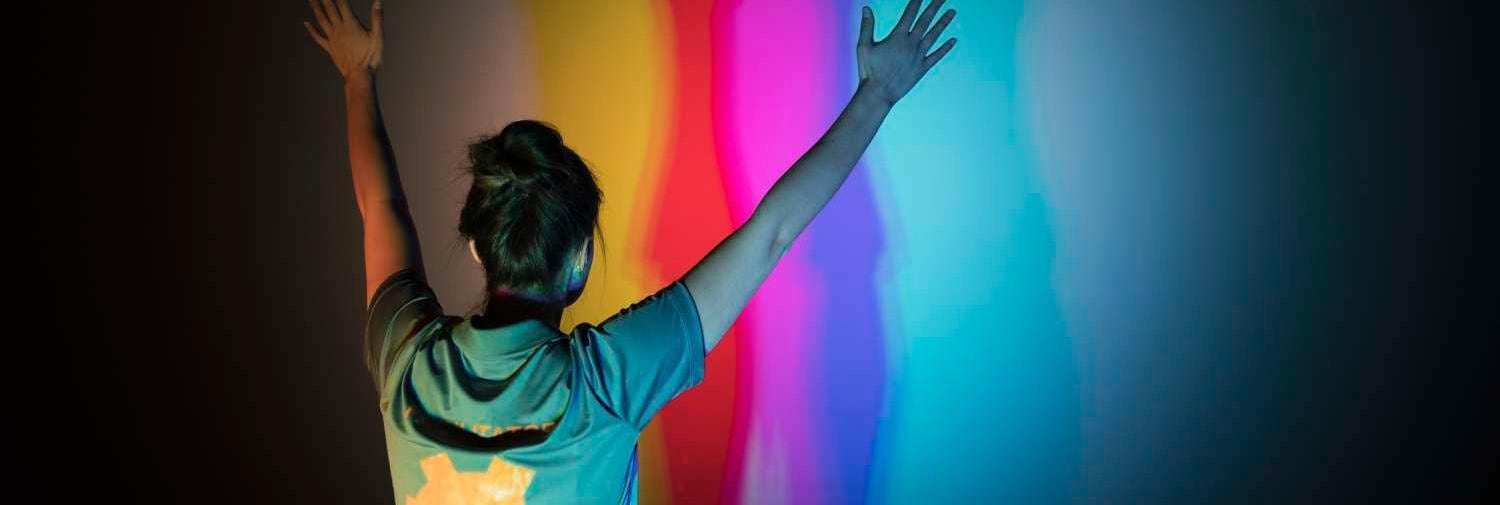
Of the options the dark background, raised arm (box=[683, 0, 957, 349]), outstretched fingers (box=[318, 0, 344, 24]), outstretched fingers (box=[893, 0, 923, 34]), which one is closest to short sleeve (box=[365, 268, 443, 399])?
raised arm (box=[683, 0, 957, 349])

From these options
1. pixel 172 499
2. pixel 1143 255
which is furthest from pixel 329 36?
pixel 1143 255

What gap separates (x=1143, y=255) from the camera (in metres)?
1.03

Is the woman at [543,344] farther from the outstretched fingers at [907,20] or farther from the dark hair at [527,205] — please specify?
the outstretched fingers at [907,20]

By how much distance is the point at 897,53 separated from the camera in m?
0.75

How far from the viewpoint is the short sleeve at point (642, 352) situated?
62 centimetres

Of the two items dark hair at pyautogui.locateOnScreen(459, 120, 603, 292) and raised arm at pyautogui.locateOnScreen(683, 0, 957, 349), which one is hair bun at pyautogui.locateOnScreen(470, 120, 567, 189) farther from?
raised arm at pyautogui.locateOnScreen(683, 0, 957, 349)

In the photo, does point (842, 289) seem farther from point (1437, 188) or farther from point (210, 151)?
point (210, 151)

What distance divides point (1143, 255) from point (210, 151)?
5.16ft

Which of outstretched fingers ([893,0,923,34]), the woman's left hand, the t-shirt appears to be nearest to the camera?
the t-shirt

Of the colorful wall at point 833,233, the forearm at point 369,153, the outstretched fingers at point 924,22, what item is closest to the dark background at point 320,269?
the colorful wall at point 833,233

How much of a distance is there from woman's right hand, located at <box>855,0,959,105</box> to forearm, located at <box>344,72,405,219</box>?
555mm

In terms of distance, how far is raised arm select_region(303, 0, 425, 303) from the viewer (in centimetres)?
77

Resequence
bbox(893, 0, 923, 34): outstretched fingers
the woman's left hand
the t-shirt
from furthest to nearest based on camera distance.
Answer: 1. the woman's left hand
2. bbox(893, 0, 923, 34): outstretched fingers
3. the t-shirt

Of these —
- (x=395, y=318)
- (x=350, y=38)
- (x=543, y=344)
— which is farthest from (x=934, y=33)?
(x=350, y=38)
